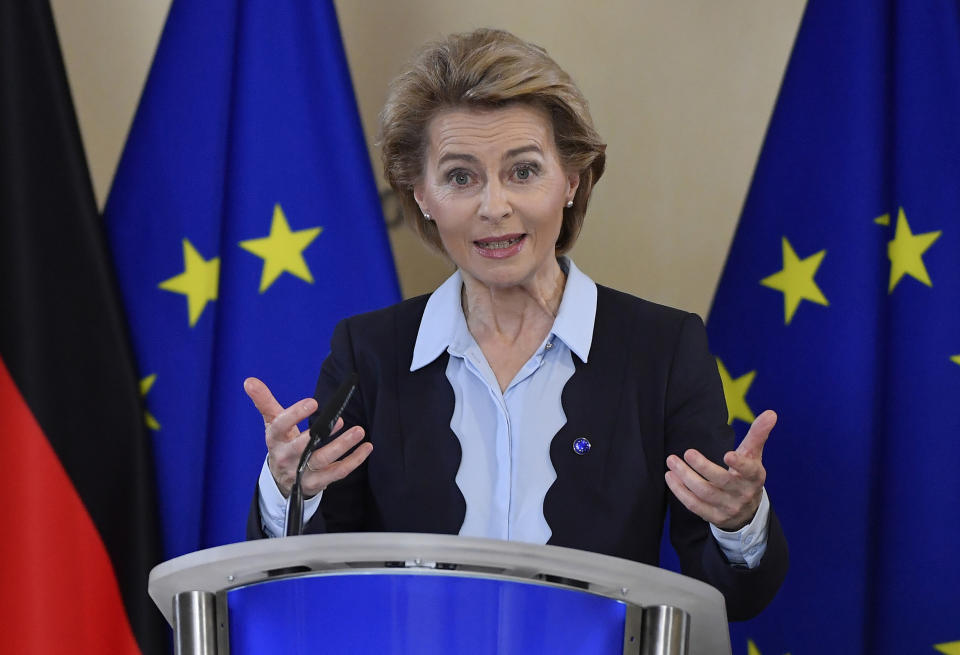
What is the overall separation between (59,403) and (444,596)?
Result: 155 cm

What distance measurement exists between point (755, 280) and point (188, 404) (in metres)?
1.28

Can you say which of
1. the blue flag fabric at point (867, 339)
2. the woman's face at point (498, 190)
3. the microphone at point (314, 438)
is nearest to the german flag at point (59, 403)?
the woman's face at point (498, 190)

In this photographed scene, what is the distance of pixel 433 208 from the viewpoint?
209cm

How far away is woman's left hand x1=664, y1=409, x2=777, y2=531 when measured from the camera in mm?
1453

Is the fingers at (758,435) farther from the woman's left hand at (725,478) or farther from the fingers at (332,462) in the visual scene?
the fingers at (332,462)

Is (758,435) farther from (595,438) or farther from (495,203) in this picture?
(495,203)

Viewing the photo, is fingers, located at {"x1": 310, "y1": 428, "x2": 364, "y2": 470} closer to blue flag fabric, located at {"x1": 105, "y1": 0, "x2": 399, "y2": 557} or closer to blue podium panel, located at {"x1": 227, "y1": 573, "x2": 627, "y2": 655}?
blue podium panel, located at {"x1": 227, "y1": 573, "x2": 627, "y2": 655}

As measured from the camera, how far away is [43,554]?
7.82 feet

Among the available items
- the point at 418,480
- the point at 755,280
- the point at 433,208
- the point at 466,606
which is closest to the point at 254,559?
the point at 466,606

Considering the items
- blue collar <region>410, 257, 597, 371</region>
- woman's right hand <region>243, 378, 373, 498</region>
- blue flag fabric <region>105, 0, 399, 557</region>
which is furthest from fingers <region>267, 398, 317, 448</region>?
blue flag fabric <region>105, 0, 399, 557</region>

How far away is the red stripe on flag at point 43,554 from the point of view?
7.77ft

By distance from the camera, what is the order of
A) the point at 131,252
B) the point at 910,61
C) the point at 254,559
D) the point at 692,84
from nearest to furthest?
the point at 254,559, the point at 910,61, the point at 131,252, the point at 692,84

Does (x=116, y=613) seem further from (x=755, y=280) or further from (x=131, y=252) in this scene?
(x=755, y=280)

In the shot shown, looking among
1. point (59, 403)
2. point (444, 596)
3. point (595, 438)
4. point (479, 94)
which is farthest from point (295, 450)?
point (59, 403)
